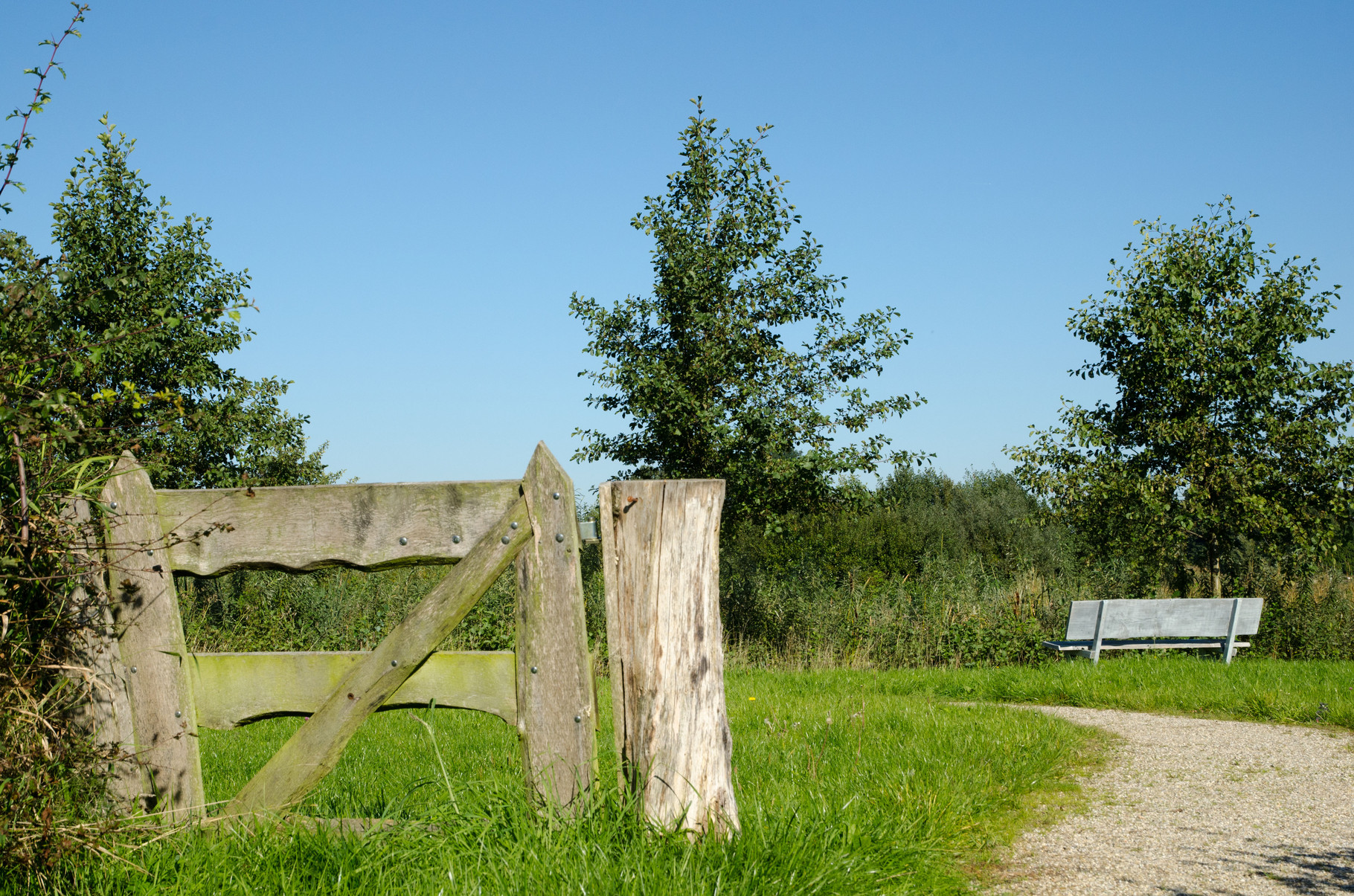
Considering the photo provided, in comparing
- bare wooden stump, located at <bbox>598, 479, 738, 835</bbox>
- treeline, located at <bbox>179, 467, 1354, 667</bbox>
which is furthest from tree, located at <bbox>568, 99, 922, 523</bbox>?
bare wooden stump, located at <bbox>598, 479, 738, 835</bbox>

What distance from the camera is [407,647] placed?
2990mm

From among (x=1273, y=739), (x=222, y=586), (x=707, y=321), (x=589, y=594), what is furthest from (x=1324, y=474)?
(x=222, y=586)

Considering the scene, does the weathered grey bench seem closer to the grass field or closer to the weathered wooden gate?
the grass field

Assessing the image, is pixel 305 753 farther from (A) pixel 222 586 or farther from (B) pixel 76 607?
(A) pixel 222 586

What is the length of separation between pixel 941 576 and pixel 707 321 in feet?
16.9

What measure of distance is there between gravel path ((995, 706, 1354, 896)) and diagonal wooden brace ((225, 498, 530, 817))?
2.39 m

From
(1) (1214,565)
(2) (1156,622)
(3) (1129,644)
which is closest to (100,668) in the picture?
(2) (1156,622)

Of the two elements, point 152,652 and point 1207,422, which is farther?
point 1207,422

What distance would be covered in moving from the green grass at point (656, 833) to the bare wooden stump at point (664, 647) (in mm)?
121

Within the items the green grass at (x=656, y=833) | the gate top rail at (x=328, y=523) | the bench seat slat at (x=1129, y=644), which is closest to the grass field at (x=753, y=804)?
the green grass at (x=656, y=833)

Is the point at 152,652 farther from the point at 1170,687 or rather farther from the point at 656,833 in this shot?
the point at 1170,687

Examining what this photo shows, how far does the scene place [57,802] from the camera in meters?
2.83

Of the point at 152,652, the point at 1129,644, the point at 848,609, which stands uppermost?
the point at 152,652

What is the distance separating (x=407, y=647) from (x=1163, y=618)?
1074cm
